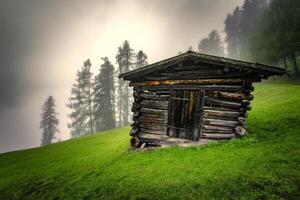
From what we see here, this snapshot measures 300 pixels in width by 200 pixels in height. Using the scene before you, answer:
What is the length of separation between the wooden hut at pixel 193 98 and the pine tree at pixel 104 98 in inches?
1213

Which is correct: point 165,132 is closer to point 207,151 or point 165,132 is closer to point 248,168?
point 207,151

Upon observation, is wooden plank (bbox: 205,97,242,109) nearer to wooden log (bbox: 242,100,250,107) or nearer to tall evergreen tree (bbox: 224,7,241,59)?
wooden log (bbox: 242,100,250,107)

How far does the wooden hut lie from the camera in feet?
34.5

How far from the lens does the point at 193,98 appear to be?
1131cm

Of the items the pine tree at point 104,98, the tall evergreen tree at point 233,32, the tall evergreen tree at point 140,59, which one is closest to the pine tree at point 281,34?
the tall evergreen tree at point 140,59

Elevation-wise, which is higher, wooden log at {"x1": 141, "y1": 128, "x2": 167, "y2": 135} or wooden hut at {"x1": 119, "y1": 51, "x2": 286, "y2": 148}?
wooden hut at {"x1": 119, "y1": 51, "x2": 286, "y2": 148}

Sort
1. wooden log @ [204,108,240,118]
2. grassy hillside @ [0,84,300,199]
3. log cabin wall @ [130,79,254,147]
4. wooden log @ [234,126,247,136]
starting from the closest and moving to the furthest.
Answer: grassy hillside @ [0,84,300,199], wooden log @ [234,126,247,136], log cabin wall @ [130,79,254,147], wooden log @ [204,108,240,118]

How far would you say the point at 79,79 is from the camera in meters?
47.0

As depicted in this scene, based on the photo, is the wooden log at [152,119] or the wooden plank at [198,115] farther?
the wooden log at [152,119]

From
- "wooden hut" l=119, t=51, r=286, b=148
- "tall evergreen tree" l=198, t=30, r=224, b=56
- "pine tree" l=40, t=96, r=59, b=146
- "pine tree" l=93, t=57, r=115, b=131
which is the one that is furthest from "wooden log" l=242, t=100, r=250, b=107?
"tall evergreen tree" l=198, t=30, r=224, b=56

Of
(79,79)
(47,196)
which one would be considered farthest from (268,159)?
(79,79)

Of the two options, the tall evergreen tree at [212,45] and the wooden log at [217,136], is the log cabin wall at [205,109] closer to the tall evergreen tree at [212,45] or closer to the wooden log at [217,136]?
the wooden log at [217,136]

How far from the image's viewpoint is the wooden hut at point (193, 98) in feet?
34.5

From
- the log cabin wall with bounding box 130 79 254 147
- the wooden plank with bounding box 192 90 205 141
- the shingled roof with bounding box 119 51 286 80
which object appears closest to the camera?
the shingled roof with bounding box 119 51 286 80
